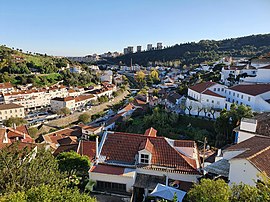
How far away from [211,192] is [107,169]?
259 inches

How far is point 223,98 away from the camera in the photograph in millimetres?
33312

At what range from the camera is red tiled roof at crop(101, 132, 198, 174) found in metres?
13.2

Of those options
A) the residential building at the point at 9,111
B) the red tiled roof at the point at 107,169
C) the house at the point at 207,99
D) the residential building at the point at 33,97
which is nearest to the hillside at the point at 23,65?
the residential building at the point at 33,97

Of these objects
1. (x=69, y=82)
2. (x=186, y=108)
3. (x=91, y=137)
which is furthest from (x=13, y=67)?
(x=186, y=108)

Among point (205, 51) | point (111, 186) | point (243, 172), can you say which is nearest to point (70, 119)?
point (111, 186)

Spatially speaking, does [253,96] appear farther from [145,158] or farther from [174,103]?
[145,158]

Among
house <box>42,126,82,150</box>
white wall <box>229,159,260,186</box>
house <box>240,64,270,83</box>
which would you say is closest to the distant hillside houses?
house <box>240,64,270,83</box>

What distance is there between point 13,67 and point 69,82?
68.9 feet

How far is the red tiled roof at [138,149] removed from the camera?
13172 millimetres

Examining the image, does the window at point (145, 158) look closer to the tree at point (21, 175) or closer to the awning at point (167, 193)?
the awning at point (167, 193)

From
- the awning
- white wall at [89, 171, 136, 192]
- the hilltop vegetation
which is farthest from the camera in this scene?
the hilltop vegetation

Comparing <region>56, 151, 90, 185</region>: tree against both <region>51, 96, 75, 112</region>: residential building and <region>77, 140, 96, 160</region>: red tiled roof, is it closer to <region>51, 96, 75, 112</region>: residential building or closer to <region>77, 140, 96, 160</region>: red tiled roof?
<region>77, 140, 96, 160</region>: red tiled roof

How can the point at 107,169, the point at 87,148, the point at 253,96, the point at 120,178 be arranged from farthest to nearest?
the point at 253,96 < the point at 87,148 < the point at 107,169 < the point at 120,178

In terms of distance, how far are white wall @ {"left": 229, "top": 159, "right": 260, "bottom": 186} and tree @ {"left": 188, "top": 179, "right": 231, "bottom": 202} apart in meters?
2.61
